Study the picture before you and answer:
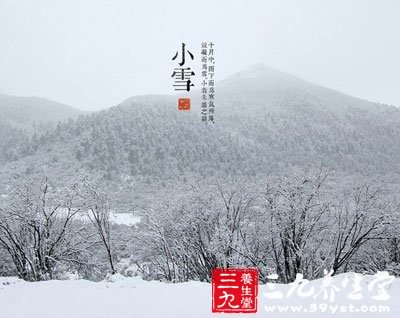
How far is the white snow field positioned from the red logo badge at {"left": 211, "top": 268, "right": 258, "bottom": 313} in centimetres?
18

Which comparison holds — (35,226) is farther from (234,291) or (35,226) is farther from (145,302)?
(234,291)

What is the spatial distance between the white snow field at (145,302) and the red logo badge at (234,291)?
18cm

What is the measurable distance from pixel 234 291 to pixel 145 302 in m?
2.08

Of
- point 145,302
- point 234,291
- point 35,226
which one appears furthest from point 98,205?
point 234,291

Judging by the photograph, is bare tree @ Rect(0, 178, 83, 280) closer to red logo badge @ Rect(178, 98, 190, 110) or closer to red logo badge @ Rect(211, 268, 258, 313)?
red logo badge @ Rect(178, 98, 190, 110)

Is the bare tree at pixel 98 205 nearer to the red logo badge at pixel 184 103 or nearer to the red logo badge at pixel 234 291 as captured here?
the red logo badge at pixel 184 103

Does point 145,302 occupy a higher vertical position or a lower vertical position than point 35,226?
higher

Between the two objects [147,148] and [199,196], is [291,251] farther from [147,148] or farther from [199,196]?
[147,148]

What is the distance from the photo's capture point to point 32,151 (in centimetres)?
7362

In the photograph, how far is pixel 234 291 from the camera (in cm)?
707

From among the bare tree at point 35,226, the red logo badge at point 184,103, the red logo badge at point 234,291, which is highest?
the red logo badge at point 184,103

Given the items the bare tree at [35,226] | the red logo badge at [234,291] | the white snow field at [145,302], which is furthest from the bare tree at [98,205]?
the red logo badge at [234,291]

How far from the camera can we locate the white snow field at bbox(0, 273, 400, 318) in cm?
659

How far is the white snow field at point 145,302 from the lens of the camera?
6.59m
